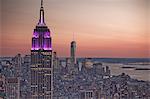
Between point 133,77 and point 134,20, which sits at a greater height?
point 134,20

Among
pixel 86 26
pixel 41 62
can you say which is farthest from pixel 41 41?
pixel 86 26

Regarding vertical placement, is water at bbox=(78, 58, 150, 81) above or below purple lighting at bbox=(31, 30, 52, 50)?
below

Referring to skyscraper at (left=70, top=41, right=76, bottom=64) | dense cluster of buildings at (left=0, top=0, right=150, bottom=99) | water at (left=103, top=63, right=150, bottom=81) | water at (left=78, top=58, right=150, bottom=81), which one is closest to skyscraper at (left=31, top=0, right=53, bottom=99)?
dense cluster of buildings at (left=0, top=0, right=150, bottom=99)

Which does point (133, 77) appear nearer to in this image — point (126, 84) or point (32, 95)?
point (126, 84)

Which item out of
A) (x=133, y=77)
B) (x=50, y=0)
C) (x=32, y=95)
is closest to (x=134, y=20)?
(x=133, y=77)

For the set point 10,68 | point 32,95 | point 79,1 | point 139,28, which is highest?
Result: point 79,1

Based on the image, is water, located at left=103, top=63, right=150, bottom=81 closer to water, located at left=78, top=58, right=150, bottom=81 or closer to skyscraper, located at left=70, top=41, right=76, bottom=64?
water, located at left=78, top=58, right=150, bottom=81

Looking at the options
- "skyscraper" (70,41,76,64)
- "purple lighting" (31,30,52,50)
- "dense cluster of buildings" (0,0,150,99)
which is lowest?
"dense cluster of buildings" (0,0,150,99)

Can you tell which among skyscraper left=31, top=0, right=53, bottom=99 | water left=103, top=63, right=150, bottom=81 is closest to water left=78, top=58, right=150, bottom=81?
water left=103, top=63, right=150, bottom=81
